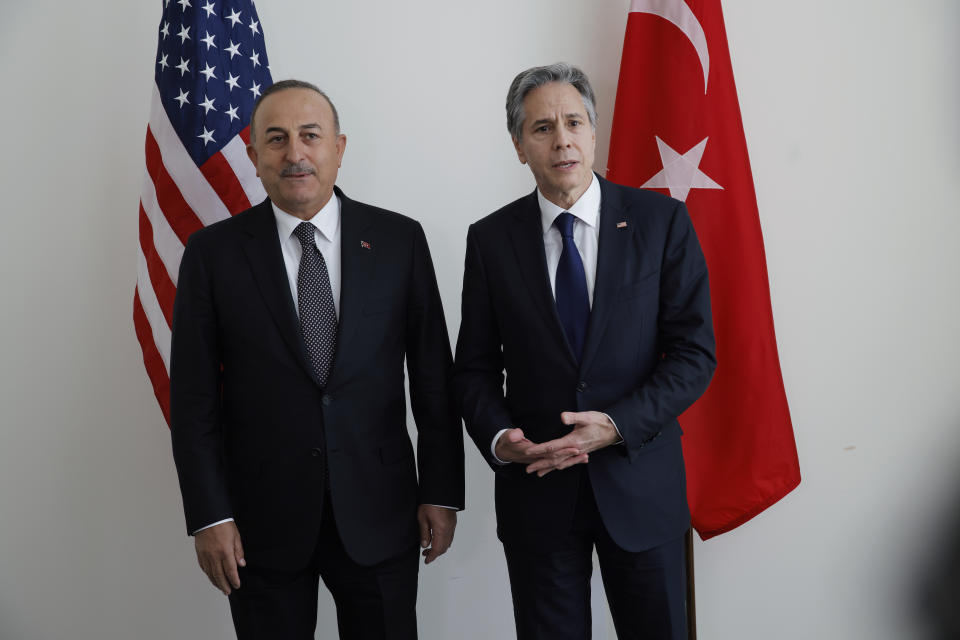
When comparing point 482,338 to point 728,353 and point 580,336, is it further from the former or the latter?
point 728,353

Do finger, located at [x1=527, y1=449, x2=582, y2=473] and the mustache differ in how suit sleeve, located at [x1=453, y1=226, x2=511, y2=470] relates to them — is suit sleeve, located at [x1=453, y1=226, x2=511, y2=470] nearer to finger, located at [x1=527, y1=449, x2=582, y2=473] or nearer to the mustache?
finger, located at [x1=527, y1=449, x2=582, y2=473]

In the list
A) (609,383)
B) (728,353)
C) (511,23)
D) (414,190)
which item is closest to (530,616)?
(609,383)

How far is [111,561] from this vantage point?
2496 millimetres

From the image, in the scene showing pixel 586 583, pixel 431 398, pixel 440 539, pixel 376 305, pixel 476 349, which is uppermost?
pixel 376 305

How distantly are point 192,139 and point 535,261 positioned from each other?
118 centimetres

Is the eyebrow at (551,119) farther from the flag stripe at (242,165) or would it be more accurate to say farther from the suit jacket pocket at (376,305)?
the flag stripe at (242,165)

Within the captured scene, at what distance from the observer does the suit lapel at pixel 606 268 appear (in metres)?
1.55

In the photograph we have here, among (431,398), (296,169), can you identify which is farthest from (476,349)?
(296,169)

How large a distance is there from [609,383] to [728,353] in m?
0.78

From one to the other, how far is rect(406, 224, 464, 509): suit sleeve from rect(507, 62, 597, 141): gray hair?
0.41 meters

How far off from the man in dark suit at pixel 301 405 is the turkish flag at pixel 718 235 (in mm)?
920

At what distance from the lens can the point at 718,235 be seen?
2.15 metres

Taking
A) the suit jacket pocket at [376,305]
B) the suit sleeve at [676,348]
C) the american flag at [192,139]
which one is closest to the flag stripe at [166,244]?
the american flag at [192,139]

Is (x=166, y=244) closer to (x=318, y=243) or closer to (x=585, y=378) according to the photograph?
(x=318, y=243)
